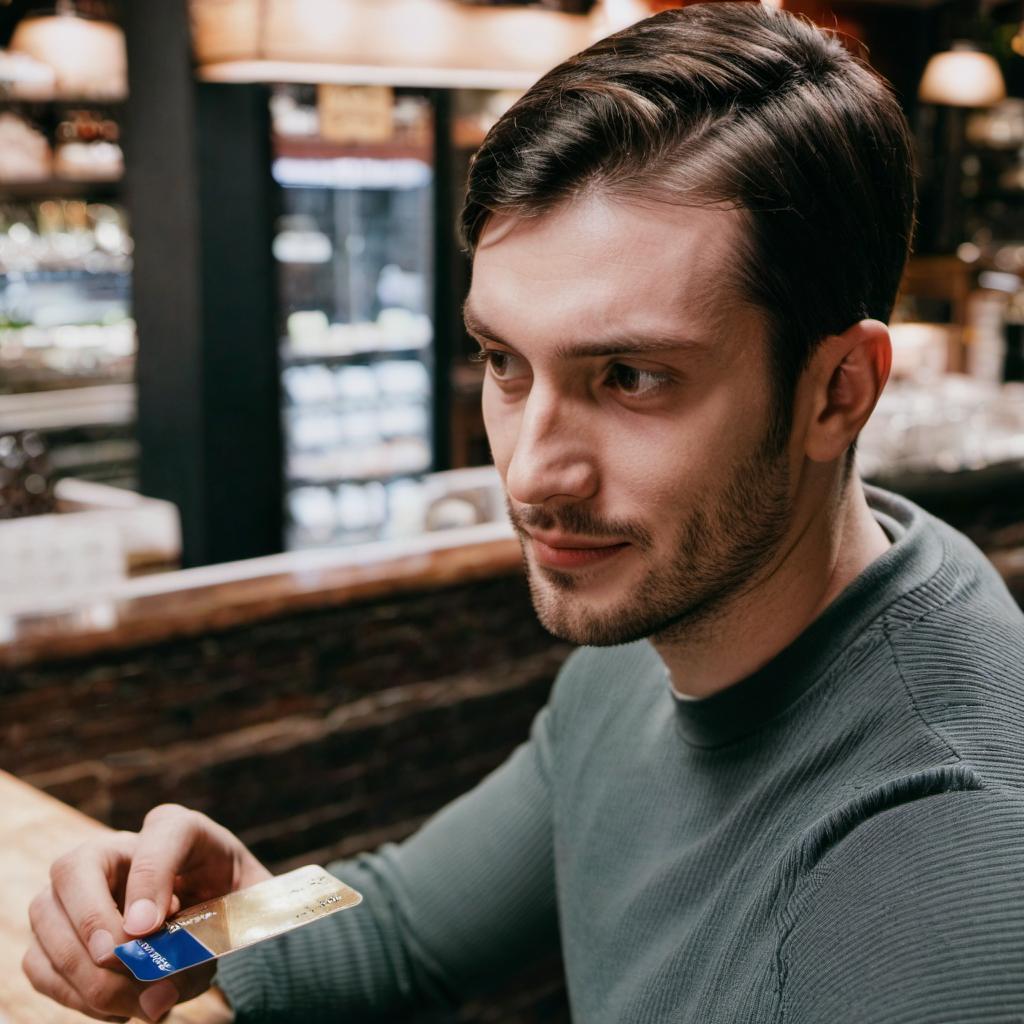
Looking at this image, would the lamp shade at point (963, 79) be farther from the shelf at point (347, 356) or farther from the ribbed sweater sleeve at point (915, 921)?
the ribbed sweater sleeve at point (915, 921)

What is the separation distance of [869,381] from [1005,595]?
0.29m

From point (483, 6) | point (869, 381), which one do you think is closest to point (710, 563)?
point (869, 381)

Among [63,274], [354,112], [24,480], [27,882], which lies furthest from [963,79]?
[27,882]

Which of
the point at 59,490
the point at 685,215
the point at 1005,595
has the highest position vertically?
the point at 685,215

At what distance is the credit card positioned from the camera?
967mm

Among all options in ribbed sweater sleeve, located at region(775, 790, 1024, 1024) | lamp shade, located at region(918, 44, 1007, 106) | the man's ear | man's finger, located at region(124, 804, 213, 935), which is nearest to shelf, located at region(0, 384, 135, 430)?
lamp shade, located at region(918, 44, 1007, 106)

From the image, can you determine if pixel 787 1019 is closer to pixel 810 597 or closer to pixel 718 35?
pixel 810 597

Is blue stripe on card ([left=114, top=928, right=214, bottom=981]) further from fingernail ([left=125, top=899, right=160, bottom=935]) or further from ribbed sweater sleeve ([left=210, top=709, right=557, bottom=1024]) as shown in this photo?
ribbed sweater sleeve ([left=210, top=709, right=557, bottom=1024])

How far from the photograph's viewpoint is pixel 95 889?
3.53 ft

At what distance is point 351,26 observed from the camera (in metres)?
3.43

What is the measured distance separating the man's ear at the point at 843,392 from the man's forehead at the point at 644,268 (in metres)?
0.13

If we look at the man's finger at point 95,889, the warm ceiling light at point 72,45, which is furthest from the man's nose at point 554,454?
the warm ceiling light at point 72,45

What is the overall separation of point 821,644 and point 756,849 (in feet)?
0.62

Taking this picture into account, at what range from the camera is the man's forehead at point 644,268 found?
3.33 feet
